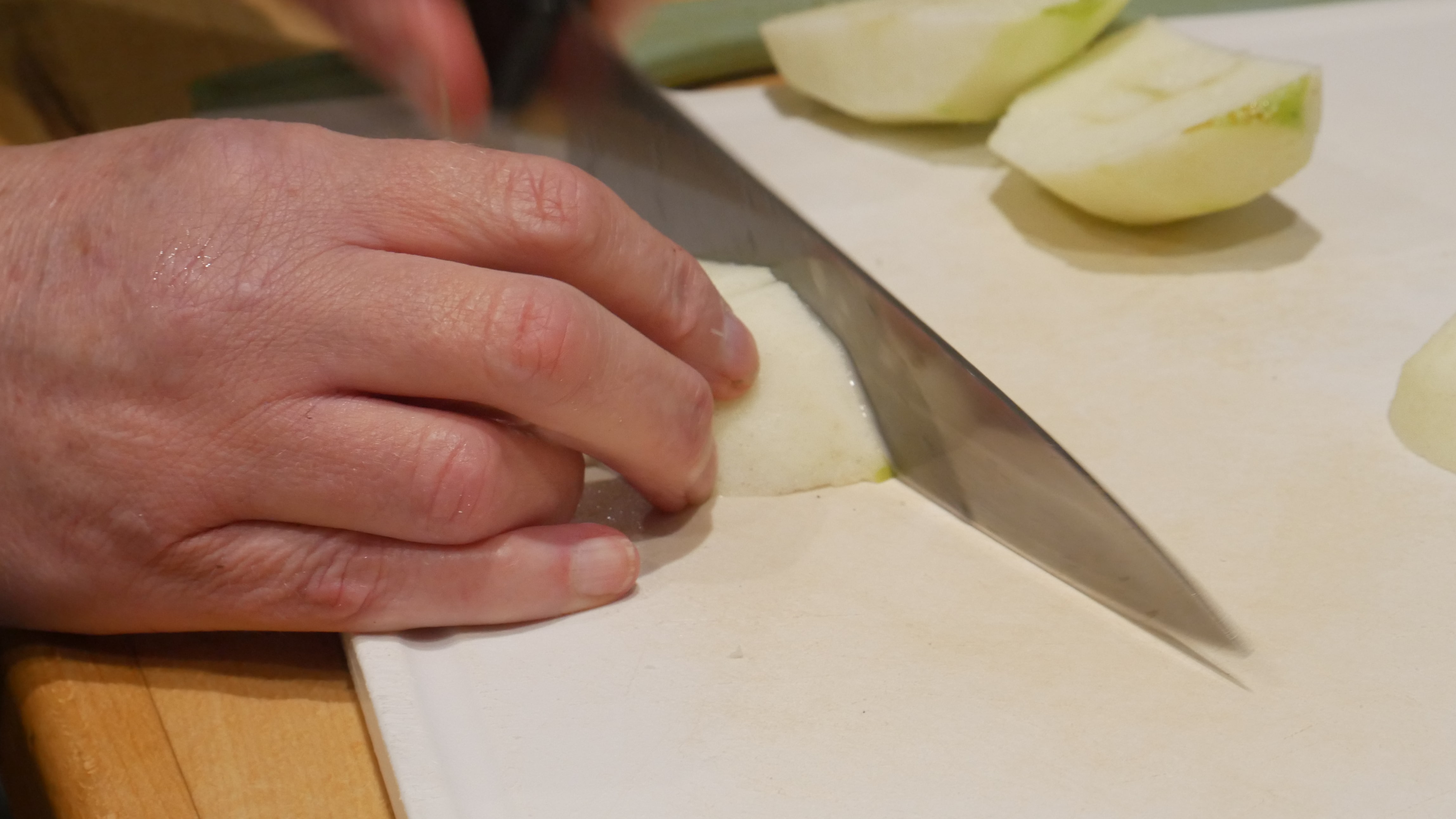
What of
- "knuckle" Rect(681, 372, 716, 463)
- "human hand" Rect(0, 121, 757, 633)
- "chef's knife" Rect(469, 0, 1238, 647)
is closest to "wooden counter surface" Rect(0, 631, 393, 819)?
"human hand" Rect(0, 121, 757, 633)

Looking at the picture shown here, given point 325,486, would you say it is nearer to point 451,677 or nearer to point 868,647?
point 451,677

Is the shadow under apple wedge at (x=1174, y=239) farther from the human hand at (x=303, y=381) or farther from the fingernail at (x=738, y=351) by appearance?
the human hand at (x=303, y=381)

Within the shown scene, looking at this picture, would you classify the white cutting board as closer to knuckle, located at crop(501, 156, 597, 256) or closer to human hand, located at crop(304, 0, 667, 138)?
knuckle, located at crop(501, 156, 597, 256)

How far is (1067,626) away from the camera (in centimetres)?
68

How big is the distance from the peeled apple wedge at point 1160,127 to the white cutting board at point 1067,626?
0.21 feet

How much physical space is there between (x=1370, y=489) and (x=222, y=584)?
776mm

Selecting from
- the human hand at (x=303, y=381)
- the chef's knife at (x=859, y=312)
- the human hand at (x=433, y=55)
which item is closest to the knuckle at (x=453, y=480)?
the human hand at (x=303, y=381)

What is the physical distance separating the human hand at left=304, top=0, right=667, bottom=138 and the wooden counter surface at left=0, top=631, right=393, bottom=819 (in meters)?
0.51

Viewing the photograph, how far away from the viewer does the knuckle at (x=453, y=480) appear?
63 cm

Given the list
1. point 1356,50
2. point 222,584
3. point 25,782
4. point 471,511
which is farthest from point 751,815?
point 1356,50

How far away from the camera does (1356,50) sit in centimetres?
129

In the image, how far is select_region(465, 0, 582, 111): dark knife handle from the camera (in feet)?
3.28

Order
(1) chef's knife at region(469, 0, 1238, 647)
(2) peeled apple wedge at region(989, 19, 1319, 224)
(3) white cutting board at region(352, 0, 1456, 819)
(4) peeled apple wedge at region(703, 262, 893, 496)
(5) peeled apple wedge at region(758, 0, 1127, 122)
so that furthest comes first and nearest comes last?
(5) peeled apple wedge at region(758, 0, 1127, 122)
(2) peeled apple wedge at region(989, 19, 1319, 224)
(4) peeled apple wedge at region(703, 262, 893, 496)
(1) chef's knife at region(469, 0, 1238, 647)
(3) white cutting board at region(352, 0, 1456, 819)

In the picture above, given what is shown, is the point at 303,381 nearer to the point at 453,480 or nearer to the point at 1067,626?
the point at 453,480
